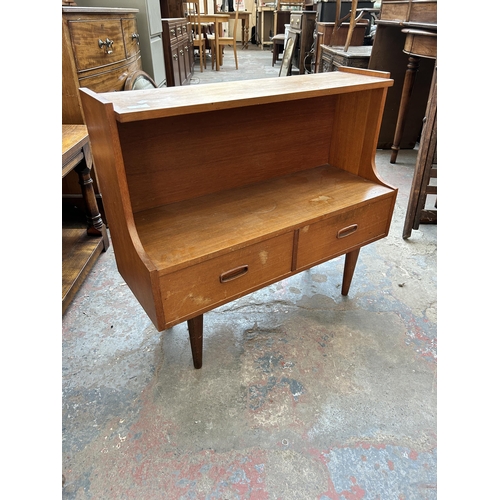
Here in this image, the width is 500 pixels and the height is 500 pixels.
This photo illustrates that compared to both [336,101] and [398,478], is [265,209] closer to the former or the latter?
[336,101]

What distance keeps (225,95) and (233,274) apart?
0.56 meters

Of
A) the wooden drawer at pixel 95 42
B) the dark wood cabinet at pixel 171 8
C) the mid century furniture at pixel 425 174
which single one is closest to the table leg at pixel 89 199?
the wooden drawer at pixel 95 42

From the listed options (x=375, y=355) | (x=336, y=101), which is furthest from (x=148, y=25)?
(x=375, y=355)

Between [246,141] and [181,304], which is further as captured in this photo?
[246,141]

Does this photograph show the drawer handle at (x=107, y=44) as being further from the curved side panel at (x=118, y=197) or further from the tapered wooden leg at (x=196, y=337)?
the tapered wooden leg at (x=196, y=337)

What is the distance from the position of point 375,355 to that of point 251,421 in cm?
60

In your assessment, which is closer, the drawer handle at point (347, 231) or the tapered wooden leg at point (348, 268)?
the drawer handle at point (347, 231)

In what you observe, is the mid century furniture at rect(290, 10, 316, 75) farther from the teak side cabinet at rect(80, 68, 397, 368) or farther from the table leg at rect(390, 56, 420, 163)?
the teak side cabinet at rect(80, 68, 397, 368)

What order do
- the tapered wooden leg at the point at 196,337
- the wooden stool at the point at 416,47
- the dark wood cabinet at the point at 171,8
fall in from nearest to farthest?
the tapered wooden leg at the point at 196,337, the wooden stool at the point at 416,47, the dark wood cabinet at the point at 171,8

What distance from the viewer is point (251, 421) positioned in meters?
1.28

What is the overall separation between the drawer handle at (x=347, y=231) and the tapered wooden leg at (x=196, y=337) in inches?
24.2

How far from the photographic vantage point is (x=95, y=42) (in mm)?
1997

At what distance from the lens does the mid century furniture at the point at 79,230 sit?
5.67 feet

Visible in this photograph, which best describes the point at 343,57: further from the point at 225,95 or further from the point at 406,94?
the point at 225,95
